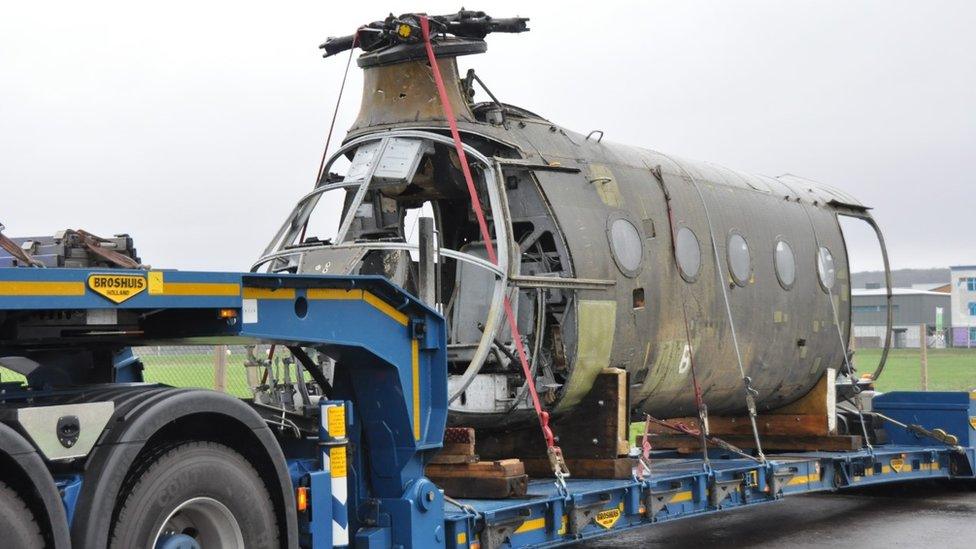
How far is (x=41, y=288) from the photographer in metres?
5.15

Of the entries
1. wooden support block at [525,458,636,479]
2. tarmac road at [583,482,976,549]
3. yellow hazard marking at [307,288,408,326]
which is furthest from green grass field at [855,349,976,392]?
yellow hazard marking at [307,288,408,326]

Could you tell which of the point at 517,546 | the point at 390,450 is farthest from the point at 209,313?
the point at 517,546

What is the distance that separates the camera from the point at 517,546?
802 centimetres

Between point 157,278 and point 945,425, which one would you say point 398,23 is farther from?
point 945,425

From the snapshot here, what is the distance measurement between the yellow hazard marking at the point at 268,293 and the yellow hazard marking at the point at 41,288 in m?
1.02

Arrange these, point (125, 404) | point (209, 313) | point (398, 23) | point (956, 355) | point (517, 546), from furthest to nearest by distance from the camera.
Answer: point (956, 355) → point (398, 23) → point (517, 546) → point (209, 313) → point (125, 404)

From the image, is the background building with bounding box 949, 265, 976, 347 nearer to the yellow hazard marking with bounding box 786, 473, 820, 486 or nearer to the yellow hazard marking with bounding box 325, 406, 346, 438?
the yellow hazard marking with bounding box 786, 473, 820, 486

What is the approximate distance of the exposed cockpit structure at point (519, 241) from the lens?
923 centimetres

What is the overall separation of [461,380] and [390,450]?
1.68 meters

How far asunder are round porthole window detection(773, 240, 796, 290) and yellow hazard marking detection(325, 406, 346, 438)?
655cm

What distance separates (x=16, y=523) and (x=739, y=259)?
26.1 feet

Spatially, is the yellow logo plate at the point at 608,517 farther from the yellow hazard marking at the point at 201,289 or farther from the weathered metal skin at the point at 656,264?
the yellow hazard marking at the point at 201,289

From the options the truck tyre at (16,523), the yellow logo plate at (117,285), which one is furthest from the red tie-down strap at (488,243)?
the truck tyre at (16,523)

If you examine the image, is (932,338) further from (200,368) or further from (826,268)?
(826,268)
